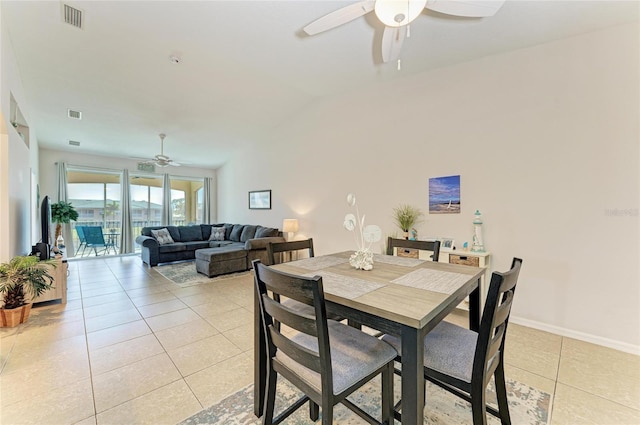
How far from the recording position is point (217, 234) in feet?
23.1

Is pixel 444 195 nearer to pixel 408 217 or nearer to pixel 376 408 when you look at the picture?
pixel 408 217

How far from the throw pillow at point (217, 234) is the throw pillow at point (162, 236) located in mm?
977

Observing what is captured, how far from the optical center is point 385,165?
4.00 m

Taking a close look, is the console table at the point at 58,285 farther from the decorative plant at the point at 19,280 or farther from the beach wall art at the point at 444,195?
the beach wall art at the point at 444,195

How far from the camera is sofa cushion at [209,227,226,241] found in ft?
22.9

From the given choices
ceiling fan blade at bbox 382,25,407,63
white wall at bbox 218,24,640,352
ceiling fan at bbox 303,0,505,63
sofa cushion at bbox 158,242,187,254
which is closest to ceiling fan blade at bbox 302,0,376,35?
ceiling fan at bbox 303,0,505,63

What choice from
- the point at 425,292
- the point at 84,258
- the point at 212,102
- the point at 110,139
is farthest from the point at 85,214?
the point at 425,292

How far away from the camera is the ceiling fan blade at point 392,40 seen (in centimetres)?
193

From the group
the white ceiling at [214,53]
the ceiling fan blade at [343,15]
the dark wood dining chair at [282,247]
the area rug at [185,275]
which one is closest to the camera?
the ceiling fan blade at [343,15]

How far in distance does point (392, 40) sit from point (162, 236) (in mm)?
6167

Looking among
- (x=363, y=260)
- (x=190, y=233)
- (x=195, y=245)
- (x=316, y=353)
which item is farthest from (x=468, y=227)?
(x=190, y=233)

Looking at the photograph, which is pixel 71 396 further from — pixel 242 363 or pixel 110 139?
pixel 110 139

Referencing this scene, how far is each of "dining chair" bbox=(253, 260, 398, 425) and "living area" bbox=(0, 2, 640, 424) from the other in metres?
0.84

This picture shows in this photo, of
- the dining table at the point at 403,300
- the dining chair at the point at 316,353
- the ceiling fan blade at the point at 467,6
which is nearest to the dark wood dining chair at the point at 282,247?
the dining table at the point at 403,300
